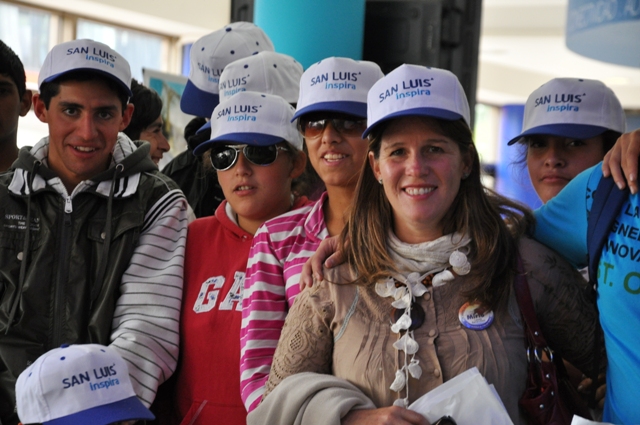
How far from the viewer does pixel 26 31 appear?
8.41m

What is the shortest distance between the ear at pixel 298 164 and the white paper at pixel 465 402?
1109mm

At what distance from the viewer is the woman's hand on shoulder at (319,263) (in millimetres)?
2043

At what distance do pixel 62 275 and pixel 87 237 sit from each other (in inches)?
5.6

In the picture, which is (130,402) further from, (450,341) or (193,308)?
(450,341)

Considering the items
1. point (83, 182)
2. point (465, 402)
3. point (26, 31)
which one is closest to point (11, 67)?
point (83, 182)

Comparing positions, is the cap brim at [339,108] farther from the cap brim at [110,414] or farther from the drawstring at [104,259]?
the cap brim at [110,414]

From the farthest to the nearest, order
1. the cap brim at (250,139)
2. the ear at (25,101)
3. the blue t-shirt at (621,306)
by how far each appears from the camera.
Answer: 1. the ear at (25,101)
2. the cap brim at (250,139)
3. the blue t-shirt at (621,306)

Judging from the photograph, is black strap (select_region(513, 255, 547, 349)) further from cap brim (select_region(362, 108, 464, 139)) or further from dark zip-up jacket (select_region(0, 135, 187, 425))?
dark zip-up jacket (select_region(0, 135, 187, 425))

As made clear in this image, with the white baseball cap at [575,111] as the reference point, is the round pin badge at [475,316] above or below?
below

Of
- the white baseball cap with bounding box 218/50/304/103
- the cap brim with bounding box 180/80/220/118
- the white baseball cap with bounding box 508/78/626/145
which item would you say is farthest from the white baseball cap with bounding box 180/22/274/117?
the white baseball cap with bounding box 508/78/626/145

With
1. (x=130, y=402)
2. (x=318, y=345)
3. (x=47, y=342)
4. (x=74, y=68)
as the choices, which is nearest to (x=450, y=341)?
(x=318, y=345)

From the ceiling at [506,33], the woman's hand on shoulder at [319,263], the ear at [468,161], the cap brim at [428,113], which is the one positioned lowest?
the woman's hand on shoulder at [319,263]

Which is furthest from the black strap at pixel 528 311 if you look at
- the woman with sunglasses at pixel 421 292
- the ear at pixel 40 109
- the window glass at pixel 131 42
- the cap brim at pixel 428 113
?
the window glass at pixel 131 42

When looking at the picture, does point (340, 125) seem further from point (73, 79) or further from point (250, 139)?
point (73, 79)
